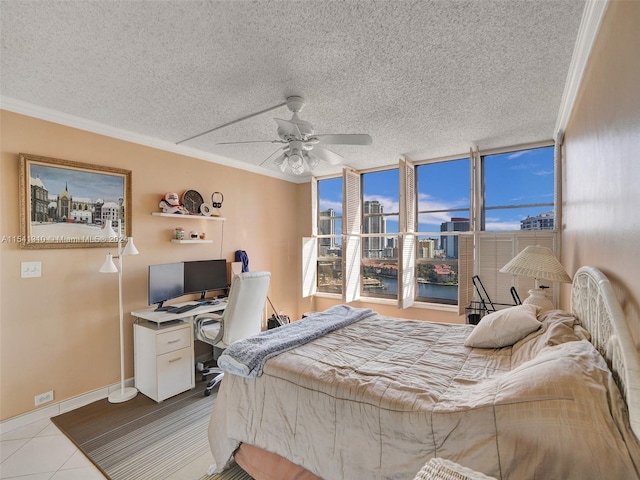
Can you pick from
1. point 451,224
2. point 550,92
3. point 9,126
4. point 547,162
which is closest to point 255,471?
point 9,126

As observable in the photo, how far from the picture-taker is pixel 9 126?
2521 millimetres

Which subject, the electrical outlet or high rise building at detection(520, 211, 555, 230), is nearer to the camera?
the electrical outlet

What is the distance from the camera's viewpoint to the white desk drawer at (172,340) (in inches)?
115

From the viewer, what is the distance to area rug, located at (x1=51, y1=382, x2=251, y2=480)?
2.04 metres

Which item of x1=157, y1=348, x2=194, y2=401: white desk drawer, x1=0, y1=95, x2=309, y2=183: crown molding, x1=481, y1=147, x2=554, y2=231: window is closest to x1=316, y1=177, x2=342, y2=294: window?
x1=0, y1=95, x2=309, y2=183: crown molding

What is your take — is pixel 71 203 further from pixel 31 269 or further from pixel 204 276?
pixel 204 276

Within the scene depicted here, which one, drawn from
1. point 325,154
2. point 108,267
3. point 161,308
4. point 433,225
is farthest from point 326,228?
point 108,267

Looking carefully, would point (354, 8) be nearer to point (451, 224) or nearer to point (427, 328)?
point (427, 328)

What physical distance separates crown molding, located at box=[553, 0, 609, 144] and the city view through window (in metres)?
1.26

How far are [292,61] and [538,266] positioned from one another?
2299 mm

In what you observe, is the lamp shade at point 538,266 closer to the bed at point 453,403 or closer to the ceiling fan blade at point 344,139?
the bed at point 453,403

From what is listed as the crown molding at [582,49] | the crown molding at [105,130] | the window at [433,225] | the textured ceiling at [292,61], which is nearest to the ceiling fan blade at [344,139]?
the textured ceiling at [292,61]

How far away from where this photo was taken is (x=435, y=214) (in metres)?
4.48

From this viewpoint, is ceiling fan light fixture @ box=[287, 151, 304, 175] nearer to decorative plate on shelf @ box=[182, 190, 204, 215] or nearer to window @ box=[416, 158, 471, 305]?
decorative plate on shelf @ box=[182, 190, 204, 215]
